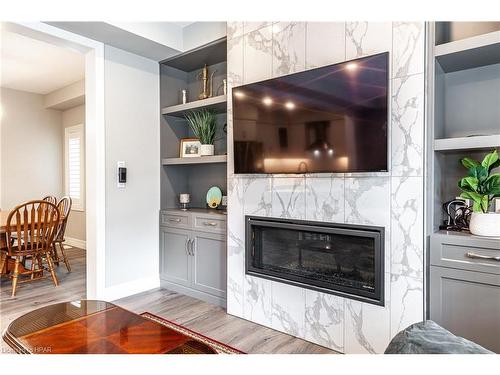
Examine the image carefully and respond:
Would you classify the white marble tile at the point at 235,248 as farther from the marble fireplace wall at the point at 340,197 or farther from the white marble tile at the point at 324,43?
the white marble tile at the point at 324,43

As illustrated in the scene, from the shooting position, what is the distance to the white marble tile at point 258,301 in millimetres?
2643

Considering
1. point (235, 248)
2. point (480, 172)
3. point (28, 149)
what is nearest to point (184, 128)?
point (235, 248)

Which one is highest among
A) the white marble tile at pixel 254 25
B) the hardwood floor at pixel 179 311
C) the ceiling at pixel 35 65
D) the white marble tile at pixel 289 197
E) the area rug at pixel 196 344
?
the ceiling at pixel 35 65

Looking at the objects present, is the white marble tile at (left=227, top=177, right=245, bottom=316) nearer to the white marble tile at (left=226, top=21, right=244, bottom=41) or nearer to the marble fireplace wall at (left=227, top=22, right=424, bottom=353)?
the marble fireplace wall at (left=227, top=22, right=424, bottom=353)

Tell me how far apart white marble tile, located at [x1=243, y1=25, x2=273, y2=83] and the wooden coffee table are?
200cm

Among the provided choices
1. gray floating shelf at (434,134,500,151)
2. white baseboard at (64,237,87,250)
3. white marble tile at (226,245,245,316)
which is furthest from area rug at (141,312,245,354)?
white baseboard at (64,237,87,250)

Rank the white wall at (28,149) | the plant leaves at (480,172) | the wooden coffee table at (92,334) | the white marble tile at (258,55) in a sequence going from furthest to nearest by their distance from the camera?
the white wall at (28,149) → the white marble tile at (258,55) → the plant leaves at (480,172) → the wooden coffee table at (92,334)

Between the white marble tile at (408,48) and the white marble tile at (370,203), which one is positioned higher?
the white marble tile at (408,48)

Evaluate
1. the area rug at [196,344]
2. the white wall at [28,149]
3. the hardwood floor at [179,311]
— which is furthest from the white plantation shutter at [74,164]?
the area rug at [196,344]

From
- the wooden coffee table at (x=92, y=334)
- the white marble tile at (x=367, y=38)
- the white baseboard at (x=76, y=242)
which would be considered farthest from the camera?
the white baseboard at (x=76, y=242)

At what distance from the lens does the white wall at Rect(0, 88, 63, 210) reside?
5.67 metres

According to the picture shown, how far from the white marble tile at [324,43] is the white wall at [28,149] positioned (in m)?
5.71

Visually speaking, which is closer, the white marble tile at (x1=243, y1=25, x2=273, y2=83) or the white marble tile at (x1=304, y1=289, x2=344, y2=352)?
the white marble tile at (x1=304, y1=289, x2=344, y2=352)
